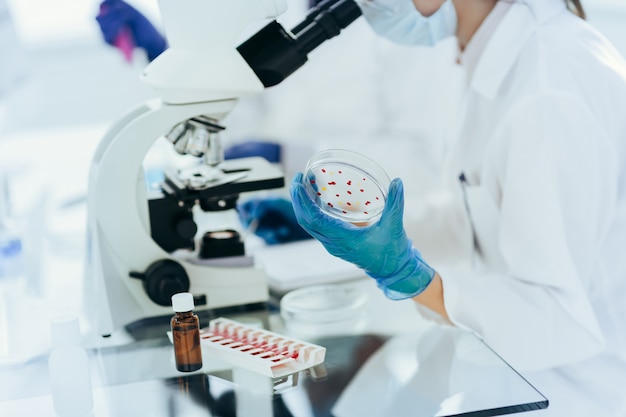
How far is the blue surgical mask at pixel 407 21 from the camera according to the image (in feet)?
5.33

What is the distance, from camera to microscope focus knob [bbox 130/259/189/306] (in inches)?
57.8

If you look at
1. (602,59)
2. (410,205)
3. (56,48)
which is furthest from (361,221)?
(56,48)

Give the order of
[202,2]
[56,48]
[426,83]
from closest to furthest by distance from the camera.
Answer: [202,2] → [426,83] → [56,48]

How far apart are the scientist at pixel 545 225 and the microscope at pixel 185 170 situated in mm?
285

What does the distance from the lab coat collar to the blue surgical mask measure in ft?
0.47

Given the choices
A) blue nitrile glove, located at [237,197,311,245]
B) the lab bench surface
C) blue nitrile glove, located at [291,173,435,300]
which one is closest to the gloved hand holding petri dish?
blue nitrile glove, located at [291,173,435,300]

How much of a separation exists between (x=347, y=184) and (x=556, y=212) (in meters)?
0.43

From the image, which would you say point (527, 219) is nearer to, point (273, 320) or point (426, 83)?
point (273, 320)

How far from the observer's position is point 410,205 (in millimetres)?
2074

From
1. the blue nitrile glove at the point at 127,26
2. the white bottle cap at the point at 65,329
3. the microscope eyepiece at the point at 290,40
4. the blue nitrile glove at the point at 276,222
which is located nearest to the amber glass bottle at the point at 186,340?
the white bottle cap at the point at 65,329

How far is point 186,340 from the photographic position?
1.27 m

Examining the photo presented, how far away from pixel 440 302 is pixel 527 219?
0.72ft

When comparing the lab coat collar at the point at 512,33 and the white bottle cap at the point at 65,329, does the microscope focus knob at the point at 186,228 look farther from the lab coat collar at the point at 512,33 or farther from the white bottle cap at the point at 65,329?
the lab coat collar at the point at 512,33

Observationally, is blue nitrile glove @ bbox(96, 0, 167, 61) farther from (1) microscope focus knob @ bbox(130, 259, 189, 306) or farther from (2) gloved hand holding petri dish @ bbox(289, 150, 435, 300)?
(2) gloved hand holding petri dish @ bbox(289, 150, 435, 300)
